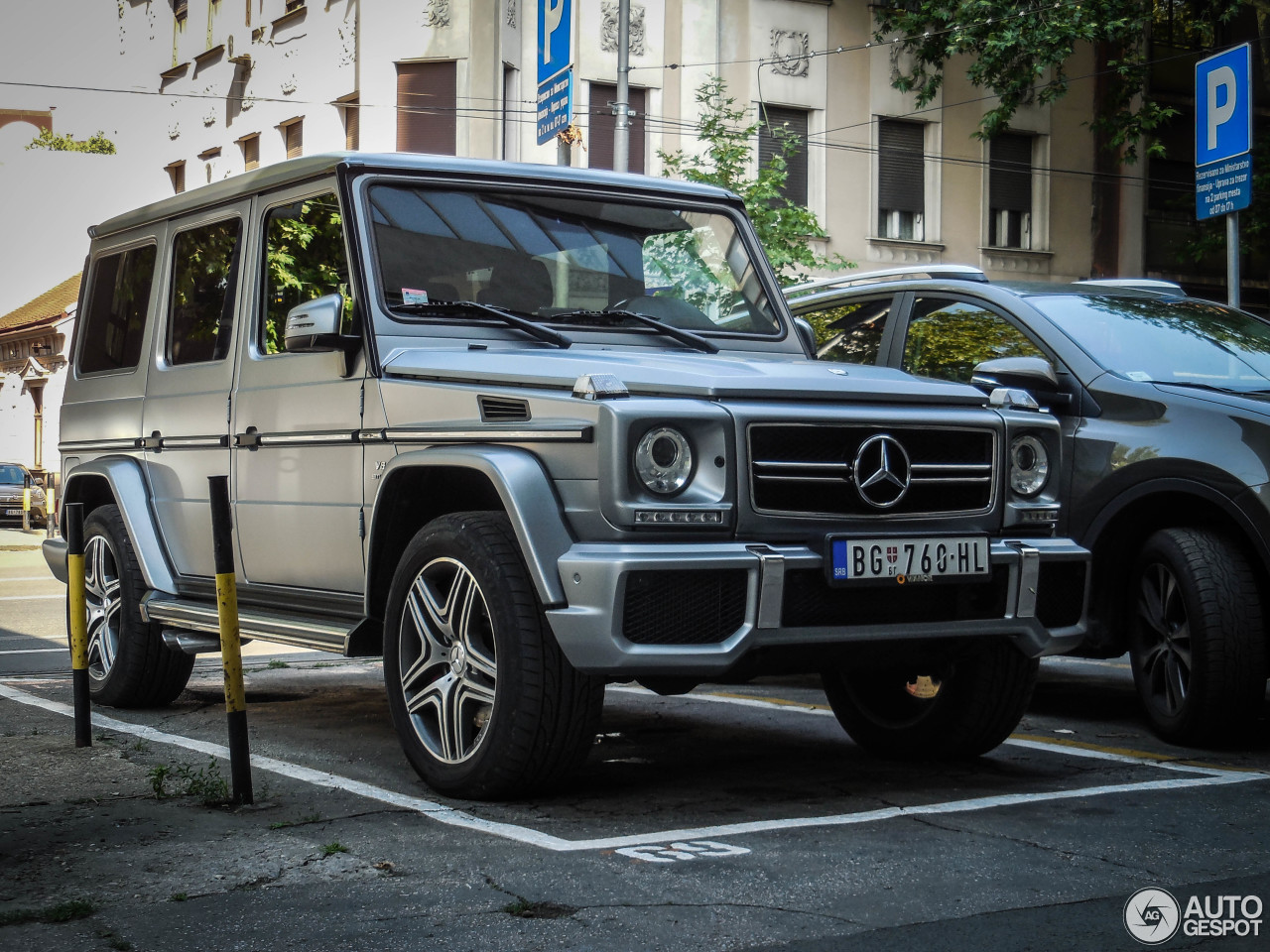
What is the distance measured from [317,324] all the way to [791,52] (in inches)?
941

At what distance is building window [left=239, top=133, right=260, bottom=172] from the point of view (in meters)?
32.3

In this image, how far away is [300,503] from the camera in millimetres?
6254

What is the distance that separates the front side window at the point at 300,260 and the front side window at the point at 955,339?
284 centimetres

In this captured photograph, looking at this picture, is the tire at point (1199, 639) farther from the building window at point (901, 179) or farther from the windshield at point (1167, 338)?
the building window at point (901, 179)

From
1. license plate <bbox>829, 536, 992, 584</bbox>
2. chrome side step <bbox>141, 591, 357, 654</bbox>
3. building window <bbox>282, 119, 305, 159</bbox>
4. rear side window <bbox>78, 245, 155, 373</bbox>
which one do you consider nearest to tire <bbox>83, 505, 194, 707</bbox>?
chrome side step <bbox>141, 591, 357, 654</bbox>

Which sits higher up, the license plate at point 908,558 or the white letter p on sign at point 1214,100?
the white letter p on sign at point 1214,100

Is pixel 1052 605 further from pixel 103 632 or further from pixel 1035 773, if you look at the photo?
pixel 103 632

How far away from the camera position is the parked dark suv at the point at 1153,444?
20.3 ft

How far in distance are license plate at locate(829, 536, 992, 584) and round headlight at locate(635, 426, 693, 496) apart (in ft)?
1.60

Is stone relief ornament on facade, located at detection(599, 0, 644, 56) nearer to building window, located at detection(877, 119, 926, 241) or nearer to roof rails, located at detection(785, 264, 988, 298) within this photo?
building window, located at detection(877, 119, 926, 241)

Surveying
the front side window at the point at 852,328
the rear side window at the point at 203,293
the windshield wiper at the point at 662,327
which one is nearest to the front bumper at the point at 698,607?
the windshield wiper at the point at 662,327

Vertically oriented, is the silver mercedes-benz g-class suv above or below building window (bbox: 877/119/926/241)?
below

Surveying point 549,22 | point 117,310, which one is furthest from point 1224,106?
point 117,310

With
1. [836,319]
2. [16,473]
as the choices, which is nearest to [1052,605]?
[836,319]
